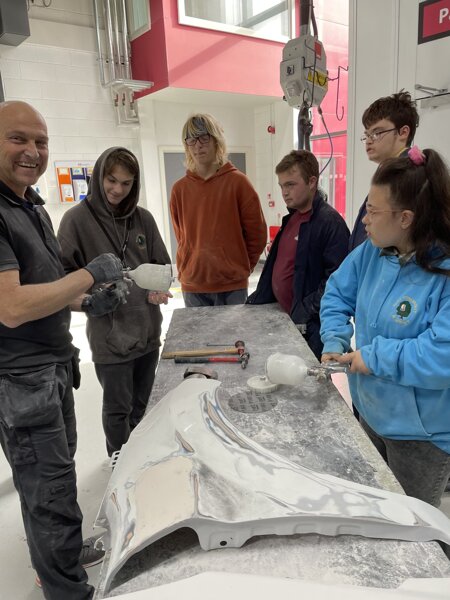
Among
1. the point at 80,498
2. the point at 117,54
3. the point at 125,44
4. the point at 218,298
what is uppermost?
the point at 125,44

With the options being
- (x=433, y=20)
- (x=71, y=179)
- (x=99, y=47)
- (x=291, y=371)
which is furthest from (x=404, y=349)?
(x=99, y=47)

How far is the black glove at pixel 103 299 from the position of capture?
5.19 feet

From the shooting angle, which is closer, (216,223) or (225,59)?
(216,223)

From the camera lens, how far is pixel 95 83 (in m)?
4.93

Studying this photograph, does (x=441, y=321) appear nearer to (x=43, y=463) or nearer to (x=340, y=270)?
(x=340, y=270)

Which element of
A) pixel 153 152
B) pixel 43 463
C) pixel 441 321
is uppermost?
pixel 153 152

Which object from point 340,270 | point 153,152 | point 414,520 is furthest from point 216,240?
point 153,152

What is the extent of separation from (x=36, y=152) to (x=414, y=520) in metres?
1.27

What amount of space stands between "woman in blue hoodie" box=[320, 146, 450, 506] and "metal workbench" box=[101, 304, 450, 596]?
0.14 metres

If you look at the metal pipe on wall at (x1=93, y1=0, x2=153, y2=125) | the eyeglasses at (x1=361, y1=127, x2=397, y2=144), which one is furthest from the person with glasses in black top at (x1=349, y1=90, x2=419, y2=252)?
the metal pipe on wall at (x1=93, y1=0, x2=153, y2=125)

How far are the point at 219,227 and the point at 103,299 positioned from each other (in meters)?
0.92

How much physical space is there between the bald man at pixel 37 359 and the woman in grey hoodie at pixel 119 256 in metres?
0.38

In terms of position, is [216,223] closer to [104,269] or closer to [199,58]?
[104,269]

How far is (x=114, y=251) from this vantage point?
1.72 m
